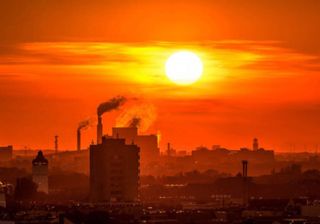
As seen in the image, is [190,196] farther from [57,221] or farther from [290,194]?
[57,221]

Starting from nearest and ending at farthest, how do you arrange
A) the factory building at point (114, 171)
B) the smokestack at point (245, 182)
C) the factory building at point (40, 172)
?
1. the smokestack at point (245, 182)
2. the factory building at point (114, 171)
3. the factory building at point (40, 172)

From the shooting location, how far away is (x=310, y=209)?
122938 millimetres

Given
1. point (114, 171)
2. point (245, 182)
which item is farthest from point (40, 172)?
point (245, 182)

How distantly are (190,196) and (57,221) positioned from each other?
276ft

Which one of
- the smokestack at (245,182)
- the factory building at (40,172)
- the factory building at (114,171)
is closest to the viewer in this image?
the smokestack at (245,182)

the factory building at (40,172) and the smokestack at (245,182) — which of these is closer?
the smokestack at (245,182)

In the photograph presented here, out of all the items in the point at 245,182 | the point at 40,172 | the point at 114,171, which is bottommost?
the point at 245,182

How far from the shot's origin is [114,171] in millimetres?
170125

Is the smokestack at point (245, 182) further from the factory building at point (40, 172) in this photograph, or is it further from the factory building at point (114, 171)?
the factory building at point (40, 172)

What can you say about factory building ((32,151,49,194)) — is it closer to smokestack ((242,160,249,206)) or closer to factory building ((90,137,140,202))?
factory building ((90,137,140,202))

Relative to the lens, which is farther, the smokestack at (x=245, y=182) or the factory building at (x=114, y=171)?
the factory building at (x=114, y=171)

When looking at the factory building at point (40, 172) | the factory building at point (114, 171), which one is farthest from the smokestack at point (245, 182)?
the factory building at point (40, 172)

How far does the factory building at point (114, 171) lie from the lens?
167875 mm

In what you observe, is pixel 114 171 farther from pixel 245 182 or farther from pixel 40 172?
pixel 40 172
